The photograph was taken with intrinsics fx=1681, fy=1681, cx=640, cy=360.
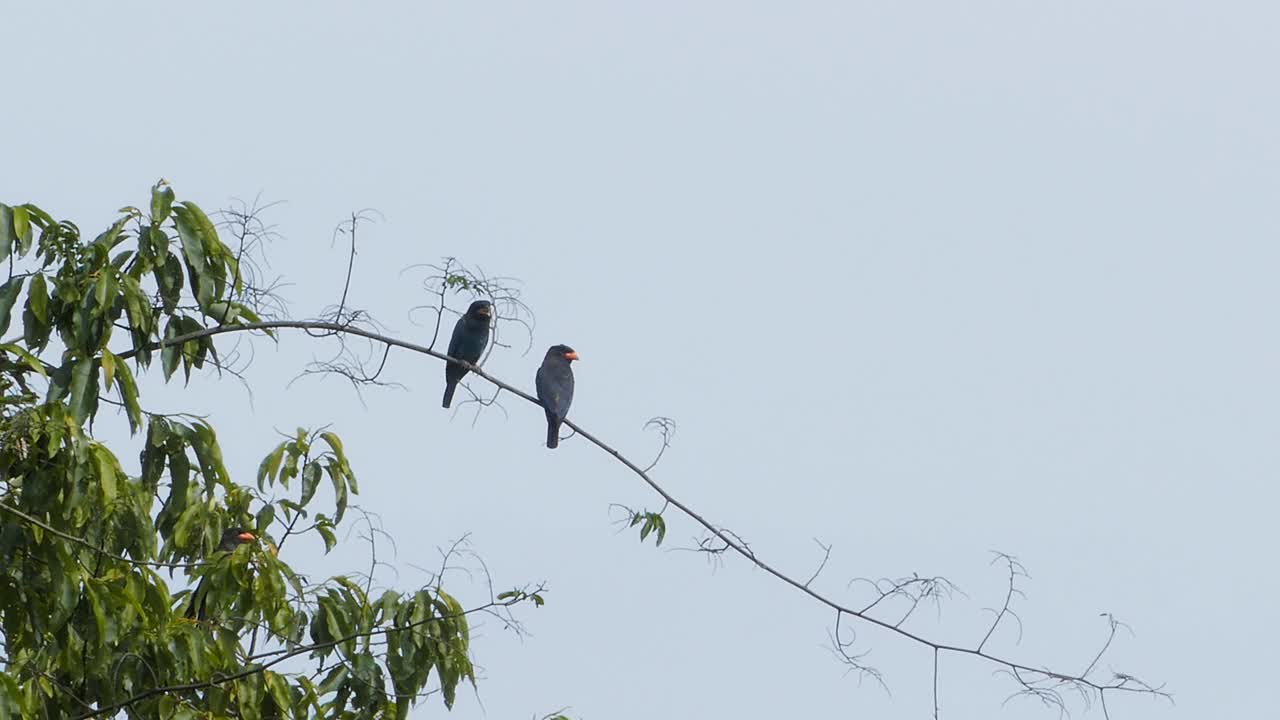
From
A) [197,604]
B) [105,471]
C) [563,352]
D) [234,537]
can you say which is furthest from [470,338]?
[105,471]

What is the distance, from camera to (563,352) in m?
10.3

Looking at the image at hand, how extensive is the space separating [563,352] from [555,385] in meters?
0.42

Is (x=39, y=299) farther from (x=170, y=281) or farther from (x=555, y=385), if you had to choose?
(x=555, y=385)

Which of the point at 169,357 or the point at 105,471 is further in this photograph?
the point at 169,357

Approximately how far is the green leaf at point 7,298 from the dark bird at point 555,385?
544 cm

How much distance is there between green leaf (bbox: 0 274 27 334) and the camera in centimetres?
412

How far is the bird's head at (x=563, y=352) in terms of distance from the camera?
1020 cm

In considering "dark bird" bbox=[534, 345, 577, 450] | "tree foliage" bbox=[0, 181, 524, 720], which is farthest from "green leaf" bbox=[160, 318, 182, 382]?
"dark bird" bbox=[534, 345, 577, 450]

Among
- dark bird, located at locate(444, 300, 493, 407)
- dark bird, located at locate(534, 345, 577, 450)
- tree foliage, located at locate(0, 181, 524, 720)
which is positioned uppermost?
dark bird, located at locate(444, 300, 493, 407)

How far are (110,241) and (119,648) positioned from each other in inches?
41.9

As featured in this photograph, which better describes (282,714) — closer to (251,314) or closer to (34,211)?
(251,314)

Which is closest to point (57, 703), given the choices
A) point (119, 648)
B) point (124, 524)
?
point (119, 648)

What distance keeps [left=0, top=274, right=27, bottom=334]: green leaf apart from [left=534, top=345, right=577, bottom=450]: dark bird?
214 inches

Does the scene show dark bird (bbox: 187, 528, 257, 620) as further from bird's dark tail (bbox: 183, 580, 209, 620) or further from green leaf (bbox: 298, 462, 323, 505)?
green leaf (bbox: 298, 462, 323, 505)
